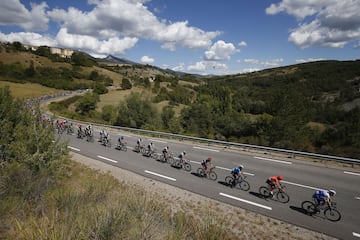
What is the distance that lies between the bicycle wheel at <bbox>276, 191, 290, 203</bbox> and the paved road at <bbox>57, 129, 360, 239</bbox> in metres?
0.20

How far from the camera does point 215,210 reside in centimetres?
963

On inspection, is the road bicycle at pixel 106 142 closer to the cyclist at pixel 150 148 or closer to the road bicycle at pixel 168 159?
the cyclist at pixel 150 148

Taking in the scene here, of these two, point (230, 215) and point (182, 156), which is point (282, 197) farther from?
point (182, 156)

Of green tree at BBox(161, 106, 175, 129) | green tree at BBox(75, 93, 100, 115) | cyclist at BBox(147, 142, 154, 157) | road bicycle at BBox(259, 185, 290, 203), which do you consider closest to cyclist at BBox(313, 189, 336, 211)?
road bicycle at BBox(259, 185, 290, 203)

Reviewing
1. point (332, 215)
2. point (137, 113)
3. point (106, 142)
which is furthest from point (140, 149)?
point (137, 113)

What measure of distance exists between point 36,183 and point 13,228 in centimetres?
305

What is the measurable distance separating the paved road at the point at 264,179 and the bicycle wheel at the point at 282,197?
0.20 metres

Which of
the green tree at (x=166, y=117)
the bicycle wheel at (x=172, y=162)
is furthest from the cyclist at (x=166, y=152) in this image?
the green tree at (x=166, y=117)

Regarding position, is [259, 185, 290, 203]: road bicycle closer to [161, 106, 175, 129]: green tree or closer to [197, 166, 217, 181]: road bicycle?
[197, 166, 217, 181]: road bicycle

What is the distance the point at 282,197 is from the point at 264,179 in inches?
99.0

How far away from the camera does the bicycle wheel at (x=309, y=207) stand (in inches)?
367

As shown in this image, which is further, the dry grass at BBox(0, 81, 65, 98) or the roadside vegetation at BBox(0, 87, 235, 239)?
the dry grass at BBox(0, 81, 65, 98)

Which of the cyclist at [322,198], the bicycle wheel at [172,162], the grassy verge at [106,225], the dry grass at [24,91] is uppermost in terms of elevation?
the dry grass at [24,91]

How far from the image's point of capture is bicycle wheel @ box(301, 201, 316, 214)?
933 cm
